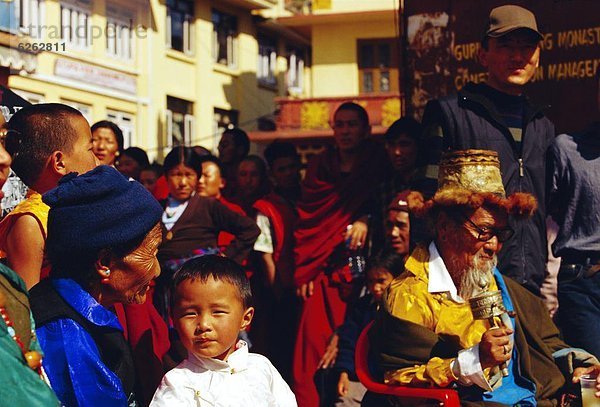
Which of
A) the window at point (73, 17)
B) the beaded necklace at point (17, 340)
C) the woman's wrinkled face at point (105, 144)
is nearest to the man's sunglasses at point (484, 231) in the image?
the beaded necklace at point (17, 340)

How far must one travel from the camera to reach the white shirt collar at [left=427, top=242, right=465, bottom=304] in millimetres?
4094

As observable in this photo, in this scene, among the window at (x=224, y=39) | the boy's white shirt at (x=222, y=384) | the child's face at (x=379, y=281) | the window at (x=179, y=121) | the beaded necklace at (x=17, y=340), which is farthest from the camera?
the window at (x=224, y=39)

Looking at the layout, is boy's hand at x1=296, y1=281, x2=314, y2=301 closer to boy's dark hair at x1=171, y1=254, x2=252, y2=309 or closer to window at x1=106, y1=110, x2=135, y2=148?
boy's dark hair at x1=171, y1=254, x2=252, y2=309

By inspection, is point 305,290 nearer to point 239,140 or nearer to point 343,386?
point 343,386

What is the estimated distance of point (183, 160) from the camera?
6.77m

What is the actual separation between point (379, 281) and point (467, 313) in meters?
1.41

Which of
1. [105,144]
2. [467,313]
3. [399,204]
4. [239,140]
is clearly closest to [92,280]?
[467,313]

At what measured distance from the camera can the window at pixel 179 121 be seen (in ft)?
86.3

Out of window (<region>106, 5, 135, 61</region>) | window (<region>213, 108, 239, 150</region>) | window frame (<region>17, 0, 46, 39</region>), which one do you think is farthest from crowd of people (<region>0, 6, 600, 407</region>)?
window (<region>213, 108, 239, 150</region>)

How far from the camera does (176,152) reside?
22.5ft

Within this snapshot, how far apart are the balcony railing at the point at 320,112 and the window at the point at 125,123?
4.81 m

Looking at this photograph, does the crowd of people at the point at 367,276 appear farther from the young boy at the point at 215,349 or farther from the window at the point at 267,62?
the window at the point at 267,62

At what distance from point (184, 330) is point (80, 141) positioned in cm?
88

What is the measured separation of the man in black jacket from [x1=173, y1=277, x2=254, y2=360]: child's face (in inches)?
61.0
